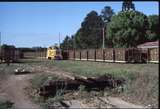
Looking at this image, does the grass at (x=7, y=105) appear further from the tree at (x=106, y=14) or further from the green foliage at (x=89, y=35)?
the tree at (x=106, y=14)

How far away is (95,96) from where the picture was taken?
19.5m

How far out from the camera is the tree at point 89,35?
121 m

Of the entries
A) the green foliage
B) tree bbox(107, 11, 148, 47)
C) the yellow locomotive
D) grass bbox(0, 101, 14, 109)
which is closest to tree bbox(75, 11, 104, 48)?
the green foliage

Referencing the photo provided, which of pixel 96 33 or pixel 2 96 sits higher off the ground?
pixel 96 33

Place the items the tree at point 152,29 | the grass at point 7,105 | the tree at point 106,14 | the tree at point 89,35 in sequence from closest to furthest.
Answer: the grass at point 7,105 < the tree at point 152,29 < the tree at point 89,35 < the tree at point 106,14

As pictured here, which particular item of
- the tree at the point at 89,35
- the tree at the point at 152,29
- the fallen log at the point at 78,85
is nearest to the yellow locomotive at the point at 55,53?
the tree at the point at 152,29

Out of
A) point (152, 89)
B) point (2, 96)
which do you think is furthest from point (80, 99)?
point (2, 96)

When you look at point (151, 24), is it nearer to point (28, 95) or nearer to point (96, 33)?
point (96, 33)

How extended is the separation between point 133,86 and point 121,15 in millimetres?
61015

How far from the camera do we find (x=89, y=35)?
4857 inches

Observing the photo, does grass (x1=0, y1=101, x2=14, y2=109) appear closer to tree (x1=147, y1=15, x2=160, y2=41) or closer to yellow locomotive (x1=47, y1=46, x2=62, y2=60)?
tree (x1=147, y1=15, x2=160, y2=41)

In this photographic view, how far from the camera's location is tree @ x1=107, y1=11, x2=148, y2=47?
244 feet

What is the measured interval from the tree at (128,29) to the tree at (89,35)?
135 ft

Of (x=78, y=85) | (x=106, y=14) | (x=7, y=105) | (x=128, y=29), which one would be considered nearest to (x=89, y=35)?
(x=106, y=14)
